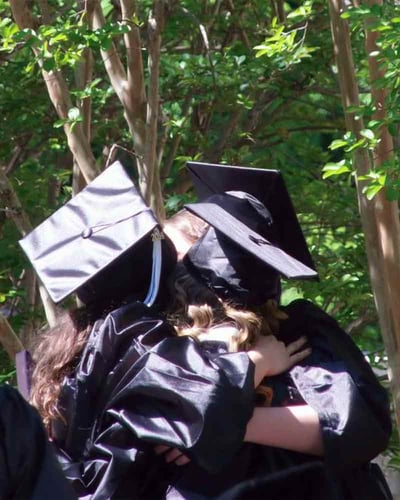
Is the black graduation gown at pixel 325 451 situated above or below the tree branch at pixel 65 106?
below

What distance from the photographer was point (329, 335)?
10.7ft

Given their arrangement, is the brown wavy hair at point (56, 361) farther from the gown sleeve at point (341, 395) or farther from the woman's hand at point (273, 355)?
the gown sleeve at point (341, 395)

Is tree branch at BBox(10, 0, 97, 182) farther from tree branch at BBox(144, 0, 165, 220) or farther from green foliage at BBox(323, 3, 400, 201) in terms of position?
green foliage at BBox(323, 3, 400, 201)

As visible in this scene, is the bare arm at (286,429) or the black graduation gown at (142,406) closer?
the black graduation gown at (142,406)

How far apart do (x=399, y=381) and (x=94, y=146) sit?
252cm

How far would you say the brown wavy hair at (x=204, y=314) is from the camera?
3.09 metres

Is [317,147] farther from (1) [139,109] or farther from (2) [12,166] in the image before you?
(1) [139,109]

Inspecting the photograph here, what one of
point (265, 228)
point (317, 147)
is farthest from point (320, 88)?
point (265, 228)

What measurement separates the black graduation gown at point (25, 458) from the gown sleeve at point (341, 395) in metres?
0.94

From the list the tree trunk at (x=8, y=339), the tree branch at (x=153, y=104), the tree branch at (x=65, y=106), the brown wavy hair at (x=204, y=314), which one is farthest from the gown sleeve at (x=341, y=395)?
the tree trunk at (x=8, y=339)

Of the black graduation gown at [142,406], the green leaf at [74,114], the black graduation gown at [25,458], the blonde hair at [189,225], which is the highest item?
the black graduation gown at [25,458]

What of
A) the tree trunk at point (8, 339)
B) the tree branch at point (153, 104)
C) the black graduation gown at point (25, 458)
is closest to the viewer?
the black graduation gown at point (25, 458)

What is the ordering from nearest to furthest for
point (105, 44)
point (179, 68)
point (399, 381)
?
point (105, 44), point (399, 381), point (179, 68)

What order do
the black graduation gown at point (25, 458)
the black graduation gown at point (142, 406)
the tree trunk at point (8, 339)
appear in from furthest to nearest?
the tree trunk at point (8, 339) < the black graduation gown at point (142, 406) < the black graduation gown at point (25, 458)
